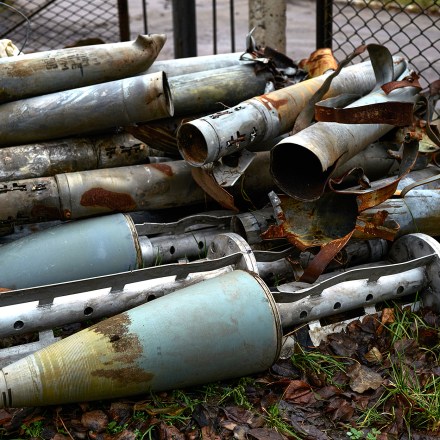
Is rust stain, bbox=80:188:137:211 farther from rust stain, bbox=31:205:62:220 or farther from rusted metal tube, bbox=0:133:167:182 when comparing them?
rusted metal tube, bbox=0:133:167:182

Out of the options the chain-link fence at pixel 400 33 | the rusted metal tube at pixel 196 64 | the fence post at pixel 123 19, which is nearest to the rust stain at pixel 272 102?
the rusted metal tube at pixel 196 64

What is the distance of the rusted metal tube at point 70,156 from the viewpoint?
3461 mm

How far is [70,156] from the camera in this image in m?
3.56

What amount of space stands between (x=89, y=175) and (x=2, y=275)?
63 centimetres

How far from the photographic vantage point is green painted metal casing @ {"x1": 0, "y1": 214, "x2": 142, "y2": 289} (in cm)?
308

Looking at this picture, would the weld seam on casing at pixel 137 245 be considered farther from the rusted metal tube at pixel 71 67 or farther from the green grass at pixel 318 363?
the rusted metal tube at pixel 71 67

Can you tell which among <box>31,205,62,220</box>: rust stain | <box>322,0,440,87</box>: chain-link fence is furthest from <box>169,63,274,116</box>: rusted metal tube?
<box>322,0,440,87</box>: chain-link fence

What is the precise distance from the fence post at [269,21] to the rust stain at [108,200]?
2427mm

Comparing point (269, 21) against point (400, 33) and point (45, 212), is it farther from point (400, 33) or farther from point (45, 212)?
point (400, 33)

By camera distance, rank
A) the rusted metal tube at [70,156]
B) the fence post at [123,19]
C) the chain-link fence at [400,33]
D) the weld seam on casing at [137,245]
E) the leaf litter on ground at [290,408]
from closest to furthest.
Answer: the leaf litter on ground at [290,408] < the weld seam on casing at [137,245] < the rusted metal tube at [70,156] < the fence post at [123,19] < the chain-link fence at [400,33]

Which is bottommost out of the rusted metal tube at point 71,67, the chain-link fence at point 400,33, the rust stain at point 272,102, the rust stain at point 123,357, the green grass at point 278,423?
the chain-link fence at point 400,33

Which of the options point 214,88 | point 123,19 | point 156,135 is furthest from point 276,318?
point 123,19

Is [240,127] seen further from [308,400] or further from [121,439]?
[121,439]

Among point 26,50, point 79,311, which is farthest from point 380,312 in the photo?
point 26,50
